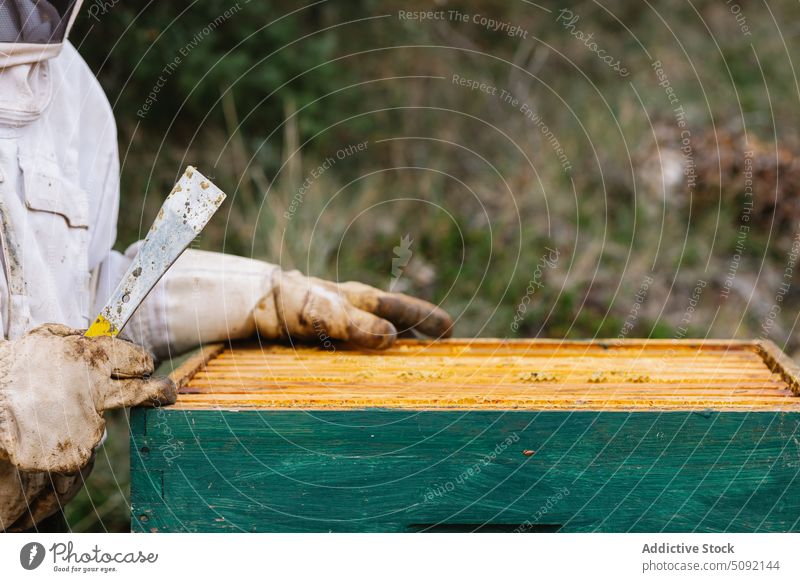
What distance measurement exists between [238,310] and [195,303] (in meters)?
0.12

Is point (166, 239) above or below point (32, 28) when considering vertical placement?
below

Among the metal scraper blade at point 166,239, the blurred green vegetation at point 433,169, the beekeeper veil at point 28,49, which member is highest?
the beekeeper veil at point 28,49

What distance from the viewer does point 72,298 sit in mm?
2150

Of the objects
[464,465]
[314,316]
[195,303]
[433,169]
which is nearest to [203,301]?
[195,303]

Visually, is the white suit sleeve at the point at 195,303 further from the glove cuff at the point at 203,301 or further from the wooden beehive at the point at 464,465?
the wooden beehive at the point at 464,465

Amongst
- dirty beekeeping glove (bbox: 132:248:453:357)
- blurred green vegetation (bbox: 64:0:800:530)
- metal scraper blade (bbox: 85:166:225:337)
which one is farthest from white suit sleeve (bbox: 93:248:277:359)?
blurred green vegetation (bbox: 64:0:800:530)

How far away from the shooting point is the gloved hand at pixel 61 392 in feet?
5.52

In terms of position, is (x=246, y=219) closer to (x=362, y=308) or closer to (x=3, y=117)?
(x=362, y=308)

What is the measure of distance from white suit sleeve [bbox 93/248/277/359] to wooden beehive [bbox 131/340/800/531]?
0.55m

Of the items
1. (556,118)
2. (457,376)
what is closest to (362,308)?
(457,376)

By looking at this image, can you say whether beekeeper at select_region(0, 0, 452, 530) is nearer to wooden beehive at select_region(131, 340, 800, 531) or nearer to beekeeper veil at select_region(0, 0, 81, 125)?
beekeeper veil at select_region(0, 0, 81, 125)

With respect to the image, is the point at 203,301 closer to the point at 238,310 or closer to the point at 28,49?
the point at 238,310

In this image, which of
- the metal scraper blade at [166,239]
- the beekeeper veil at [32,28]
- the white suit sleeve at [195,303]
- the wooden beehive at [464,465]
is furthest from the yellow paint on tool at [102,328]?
the beekeeper veil at [32,28]

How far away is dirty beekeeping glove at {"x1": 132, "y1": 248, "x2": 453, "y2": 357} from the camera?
2.37m
